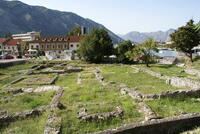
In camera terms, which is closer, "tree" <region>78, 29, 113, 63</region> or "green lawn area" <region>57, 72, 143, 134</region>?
"green lawn area" <region>57, 72, 143, 134</region>

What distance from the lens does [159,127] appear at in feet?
26.2

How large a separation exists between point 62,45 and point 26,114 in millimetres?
60050

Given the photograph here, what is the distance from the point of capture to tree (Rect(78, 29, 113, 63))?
42562 millimetres

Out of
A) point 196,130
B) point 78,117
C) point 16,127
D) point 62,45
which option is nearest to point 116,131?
point 78,117

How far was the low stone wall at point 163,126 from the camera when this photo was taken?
24.5ft

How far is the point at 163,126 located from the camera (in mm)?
8070

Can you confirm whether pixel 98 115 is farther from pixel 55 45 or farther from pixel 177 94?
pixel 55 45

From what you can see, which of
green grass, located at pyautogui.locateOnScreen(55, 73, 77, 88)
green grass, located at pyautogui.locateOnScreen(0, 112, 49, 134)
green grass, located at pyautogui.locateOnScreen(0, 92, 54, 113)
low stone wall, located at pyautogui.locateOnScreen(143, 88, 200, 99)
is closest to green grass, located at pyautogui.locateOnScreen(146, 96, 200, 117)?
low stone wall, located at pyautogui.locateOnScreen(143, 88, 200, 99)

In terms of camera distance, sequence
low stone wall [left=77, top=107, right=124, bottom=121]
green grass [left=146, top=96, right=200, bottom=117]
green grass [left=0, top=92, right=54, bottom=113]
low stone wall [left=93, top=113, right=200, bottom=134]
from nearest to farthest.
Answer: low stone wall [left=93, top=113, right=200, bottom=134] → low stone wall [left=77, top=107, right=124, bottom=121] → green grass [left=146, top=96, right=200, bottom=117] → green grass [left=0, top=92, right=54, bottom=113]

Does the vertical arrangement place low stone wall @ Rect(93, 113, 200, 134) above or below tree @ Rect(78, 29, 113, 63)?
below

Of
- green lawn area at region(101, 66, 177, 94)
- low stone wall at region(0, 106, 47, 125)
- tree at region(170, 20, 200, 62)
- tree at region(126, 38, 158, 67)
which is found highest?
tree at region(170, 20, 200, 62)

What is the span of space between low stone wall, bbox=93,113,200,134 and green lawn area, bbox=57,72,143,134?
1.37 meters

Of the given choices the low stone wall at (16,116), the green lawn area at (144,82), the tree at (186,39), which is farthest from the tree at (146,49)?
the low stone wall at (16,116)

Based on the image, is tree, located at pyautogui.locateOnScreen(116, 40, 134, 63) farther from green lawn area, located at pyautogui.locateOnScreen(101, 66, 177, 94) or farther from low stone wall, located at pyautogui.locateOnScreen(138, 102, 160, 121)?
low stone wall, located at pyautogui.locateOnScreen(138, 102, 160, 121)
